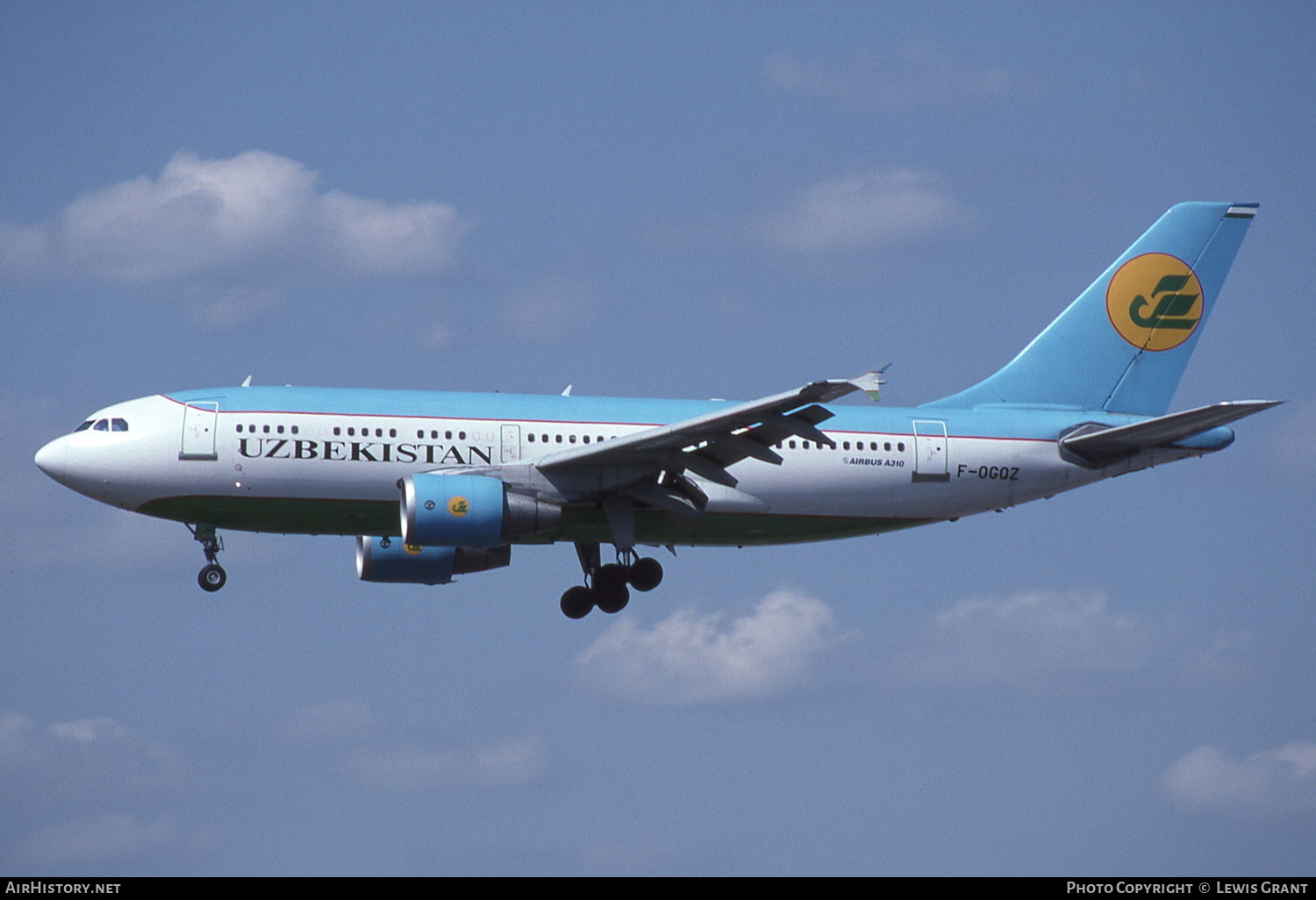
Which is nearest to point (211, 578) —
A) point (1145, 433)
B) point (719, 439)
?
point (719, 439)

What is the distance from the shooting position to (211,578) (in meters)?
40.3

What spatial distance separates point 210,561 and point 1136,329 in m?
24.6

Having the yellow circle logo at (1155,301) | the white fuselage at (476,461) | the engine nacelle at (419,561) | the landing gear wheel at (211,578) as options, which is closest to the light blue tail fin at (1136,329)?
the yellow circle logo at (1155,301)

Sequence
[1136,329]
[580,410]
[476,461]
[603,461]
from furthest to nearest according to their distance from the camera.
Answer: [1136,329] < [580,410] < [476,461] < [603,461]

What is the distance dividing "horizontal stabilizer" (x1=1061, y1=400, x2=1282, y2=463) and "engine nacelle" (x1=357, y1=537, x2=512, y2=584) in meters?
14.6

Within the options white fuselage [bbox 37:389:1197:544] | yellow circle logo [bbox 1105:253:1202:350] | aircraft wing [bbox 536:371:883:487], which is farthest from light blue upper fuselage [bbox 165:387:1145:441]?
yellow circle logo [bbox 1105:253:1202:350]

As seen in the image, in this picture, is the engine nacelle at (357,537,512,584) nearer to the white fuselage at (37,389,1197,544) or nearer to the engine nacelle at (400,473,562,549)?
the white fuselage at (37,389,1197,544)

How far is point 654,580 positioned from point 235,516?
33.2 ft

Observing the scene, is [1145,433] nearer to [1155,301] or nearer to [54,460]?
[1155,301]

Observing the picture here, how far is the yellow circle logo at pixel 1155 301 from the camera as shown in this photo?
46.4 m

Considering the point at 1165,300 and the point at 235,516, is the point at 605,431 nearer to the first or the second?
the point at 235,516

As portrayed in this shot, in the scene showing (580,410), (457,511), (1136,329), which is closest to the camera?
(457,511)

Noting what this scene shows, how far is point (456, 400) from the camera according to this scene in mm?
40344
